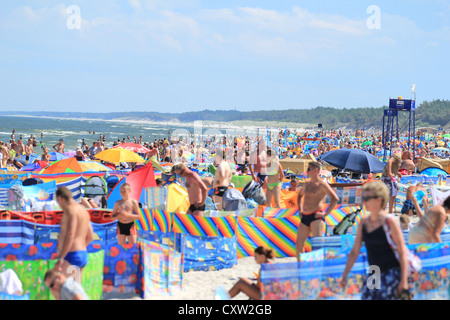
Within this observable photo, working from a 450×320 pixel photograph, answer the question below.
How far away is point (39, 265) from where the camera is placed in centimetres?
428

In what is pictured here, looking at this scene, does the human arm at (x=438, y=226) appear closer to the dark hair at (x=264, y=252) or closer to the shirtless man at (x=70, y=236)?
the dark hair at (x=264, y=252)

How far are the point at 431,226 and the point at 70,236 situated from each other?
3075 millimetres

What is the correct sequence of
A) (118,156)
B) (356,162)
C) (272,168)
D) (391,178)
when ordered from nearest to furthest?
(272,168)
(391,178)
(356,162)
(118,156)

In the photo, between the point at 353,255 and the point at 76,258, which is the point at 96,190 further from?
the point at 353,255

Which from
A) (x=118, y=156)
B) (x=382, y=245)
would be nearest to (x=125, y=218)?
(x=382, y=245)

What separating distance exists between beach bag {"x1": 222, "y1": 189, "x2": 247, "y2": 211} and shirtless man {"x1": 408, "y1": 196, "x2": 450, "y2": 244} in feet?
10.2

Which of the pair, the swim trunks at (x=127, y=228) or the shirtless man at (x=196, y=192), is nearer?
the swim trunks at (x=127, y=228)

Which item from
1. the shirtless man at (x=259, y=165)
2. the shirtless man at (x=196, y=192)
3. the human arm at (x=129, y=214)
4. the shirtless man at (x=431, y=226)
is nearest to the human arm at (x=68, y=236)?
the human arm at (x=129, y=214)

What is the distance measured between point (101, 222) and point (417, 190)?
5261 millimetres

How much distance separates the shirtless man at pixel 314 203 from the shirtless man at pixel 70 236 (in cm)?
243

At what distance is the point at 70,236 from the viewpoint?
409 cm

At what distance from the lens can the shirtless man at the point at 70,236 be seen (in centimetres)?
410

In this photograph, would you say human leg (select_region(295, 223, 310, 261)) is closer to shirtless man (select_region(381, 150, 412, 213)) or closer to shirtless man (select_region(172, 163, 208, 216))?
A: shirtless man (select_region(172, 163, 208, 216))

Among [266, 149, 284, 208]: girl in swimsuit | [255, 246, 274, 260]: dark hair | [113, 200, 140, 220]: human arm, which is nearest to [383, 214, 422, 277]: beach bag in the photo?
[255, 246, 274, 260]: dark hair
